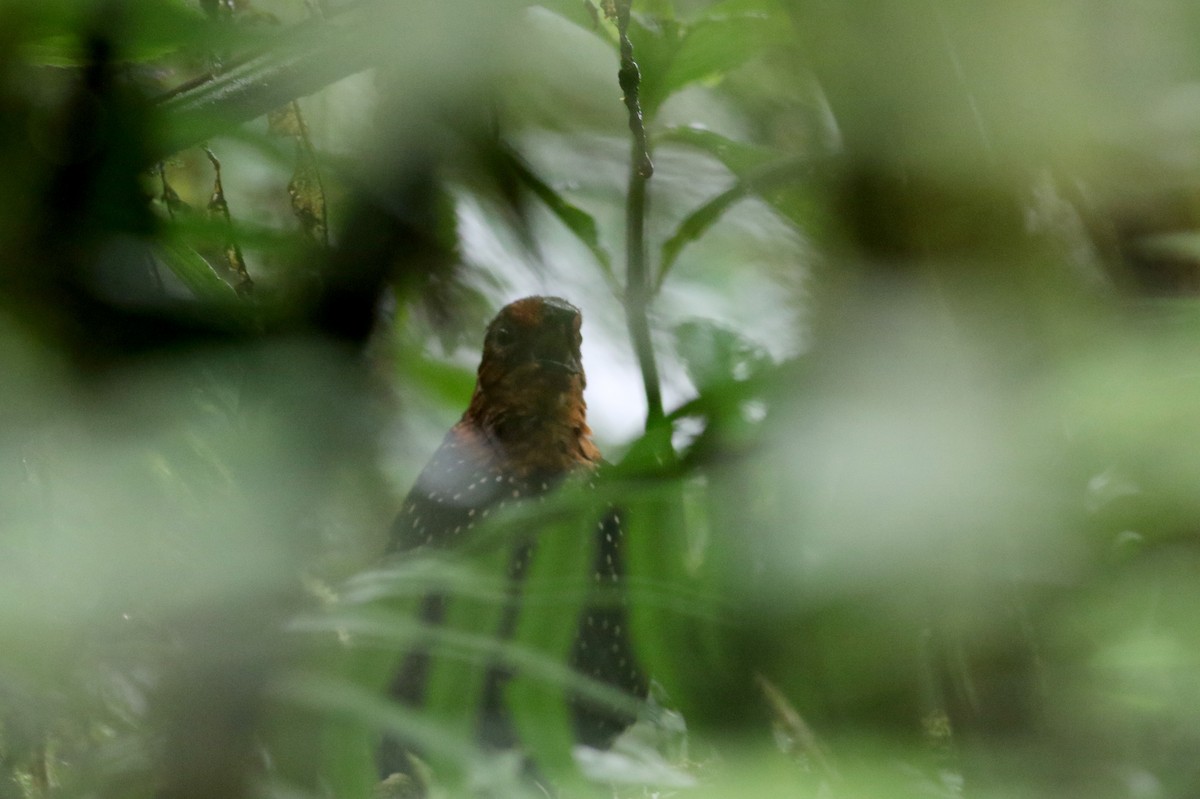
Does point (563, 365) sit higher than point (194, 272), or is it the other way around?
point (563, 365)

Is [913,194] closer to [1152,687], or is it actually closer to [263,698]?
[1152,687]

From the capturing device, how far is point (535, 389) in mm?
1081

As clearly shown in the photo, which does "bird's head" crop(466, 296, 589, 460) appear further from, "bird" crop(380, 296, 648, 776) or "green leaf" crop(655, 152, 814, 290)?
"green leaf" crop(655, 152, 814, 290)

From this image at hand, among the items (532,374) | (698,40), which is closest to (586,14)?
(698,40)

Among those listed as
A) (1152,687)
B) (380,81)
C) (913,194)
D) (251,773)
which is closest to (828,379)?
(913,194)

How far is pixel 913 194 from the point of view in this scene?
2.81 ft

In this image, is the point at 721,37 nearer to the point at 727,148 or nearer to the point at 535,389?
the point at 727,148

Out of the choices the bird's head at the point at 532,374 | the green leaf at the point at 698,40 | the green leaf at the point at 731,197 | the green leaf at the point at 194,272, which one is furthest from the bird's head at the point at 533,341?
the green leaf at the point at 194,272

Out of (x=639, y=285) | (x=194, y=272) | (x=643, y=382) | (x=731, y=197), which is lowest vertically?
(x=194, y=272)

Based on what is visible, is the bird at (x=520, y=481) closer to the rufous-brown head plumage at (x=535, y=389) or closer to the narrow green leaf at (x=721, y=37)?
the rufous-brown head plumage at (x=535, y=389)

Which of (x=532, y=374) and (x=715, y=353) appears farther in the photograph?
(x=532, y=374)

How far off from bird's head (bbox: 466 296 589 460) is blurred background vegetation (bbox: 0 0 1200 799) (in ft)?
0.10

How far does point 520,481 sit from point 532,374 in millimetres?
144

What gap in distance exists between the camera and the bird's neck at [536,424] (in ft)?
3.19
